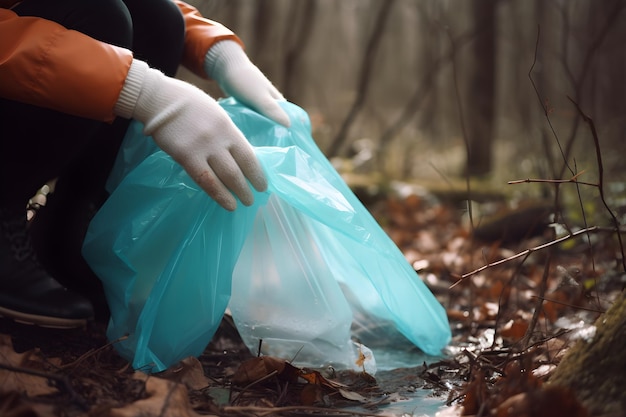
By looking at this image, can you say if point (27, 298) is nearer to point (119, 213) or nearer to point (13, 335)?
→ point (13, 335)

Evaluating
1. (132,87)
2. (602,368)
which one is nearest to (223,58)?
(132,87)

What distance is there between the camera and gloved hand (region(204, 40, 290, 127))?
1.40 meters

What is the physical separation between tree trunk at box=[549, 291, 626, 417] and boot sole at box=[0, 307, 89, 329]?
2.98 feet

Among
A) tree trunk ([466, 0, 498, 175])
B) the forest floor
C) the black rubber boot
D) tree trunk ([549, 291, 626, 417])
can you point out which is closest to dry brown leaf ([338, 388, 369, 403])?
the forest floor

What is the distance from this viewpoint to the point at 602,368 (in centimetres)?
87

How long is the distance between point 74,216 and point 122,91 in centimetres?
46

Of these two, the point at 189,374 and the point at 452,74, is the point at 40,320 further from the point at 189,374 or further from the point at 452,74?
the point at 452,74

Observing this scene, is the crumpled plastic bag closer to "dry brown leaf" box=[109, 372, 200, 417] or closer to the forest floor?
the forest floor

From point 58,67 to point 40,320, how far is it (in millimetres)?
507

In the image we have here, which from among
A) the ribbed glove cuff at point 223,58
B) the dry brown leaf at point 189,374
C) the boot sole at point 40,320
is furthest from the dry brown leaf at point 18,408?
the ribbed glove cuff at point 223,58

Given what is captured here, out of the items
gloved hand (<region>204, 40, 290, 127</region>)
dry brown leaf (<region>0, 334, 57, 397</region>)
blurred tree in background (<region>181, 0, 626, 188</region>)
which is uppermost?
gloved hand (<region>204, 40, 290, 127</region>)

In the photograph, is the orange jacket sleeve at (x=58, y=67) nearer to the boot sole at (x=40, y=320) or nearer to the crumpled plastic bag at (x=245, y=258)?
the crumpled plastic bag at (x=245, y=258)

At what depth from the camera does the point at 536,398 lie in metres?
0.78

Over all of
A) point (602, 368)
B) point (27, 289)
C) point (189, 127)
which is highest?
point (189, 127)
